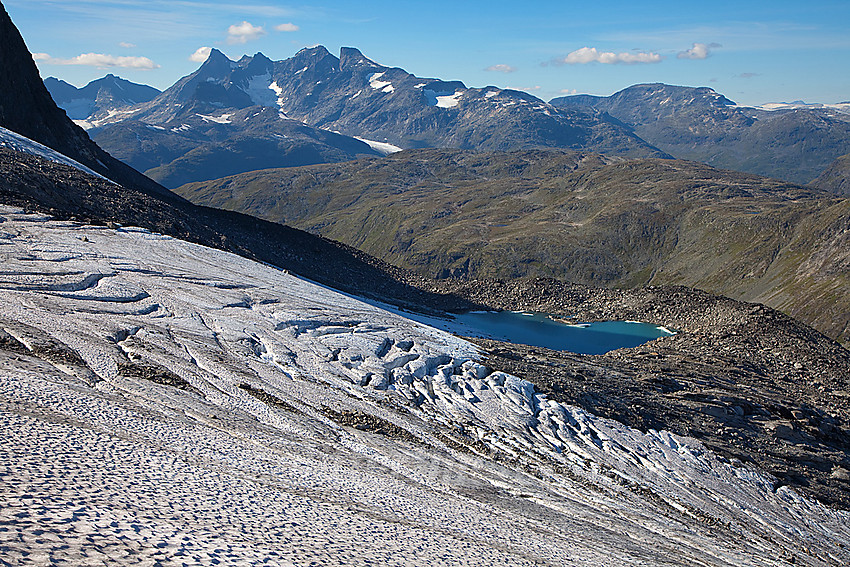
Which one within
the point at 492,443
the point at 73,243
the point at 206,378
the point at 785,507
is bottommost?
the point at 785,507

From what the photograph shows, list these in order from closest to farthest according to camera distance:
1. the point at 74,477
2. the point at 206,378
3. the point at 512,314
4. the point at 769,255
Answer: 1. the point at 74,477
2. the point at 206,378
3. the point at 512,314
4. the point at 769,255

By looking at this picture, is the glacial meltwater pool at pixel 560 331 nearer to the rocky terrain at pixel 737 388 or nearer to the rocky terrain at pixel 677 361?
the rocky terrain at pixel 677 361

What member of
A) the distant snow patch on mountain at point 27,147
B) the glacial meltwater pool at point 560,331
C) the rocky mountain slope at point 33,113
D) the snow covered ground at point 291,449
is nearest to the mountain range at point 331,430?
the snow covered ground at point 291,449

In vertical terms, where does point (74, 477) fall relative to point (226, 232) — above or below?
below

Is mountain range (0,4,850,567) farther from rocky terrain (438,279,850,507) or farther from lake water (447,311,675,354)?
lake water (447,311,675,354)

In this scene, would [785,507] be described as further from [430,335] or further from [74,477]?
[74,477]

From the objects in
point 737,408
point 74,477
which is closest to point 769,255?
point 737,408
